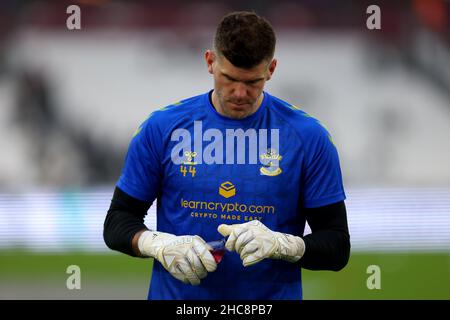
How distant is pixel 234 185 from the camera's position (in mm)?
2119

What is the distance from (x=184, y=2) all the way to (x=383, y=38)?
1392mm

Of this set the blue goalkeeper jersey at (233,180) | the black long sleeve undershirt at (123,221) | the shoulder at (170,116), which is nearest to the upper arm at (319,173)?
the blue goalkeeper jersey at (233,180)

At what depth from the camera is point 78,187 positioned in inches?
192

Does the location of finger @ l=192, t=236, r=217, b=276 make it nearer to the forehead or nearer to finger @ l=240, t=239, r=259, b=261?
finger @ l=240, t=239, r=259, b=261

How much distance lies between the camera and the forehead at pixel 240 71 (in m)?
2.04

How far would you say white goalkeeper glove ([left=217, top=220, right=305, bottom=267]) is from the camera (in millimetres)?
1948

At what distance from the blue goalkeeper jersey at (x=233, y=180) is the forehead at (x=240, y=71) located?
0.16 metres

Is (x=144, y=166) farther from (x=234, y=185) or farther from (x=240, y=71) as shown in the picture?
(x=240, y=71)

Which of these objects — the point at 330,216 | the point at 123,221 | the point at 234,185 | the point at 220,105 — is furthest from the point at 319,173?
the point at 123,221

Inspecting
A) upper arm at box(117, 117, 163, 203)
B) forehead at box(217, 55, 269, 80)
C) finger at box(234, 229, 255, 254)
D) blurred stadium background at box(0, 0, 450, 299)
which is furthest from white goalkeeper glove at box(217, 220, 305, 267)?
blurred stadium background at box(0, 0, 450, 299)

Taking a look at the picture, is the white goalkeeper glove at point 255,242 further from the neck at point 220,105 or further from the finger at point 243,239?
the neck at point 220,105

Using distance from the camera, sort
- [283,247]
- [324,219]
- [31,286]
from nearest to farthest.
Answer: [283,247] < [324,219] < [31,286]
